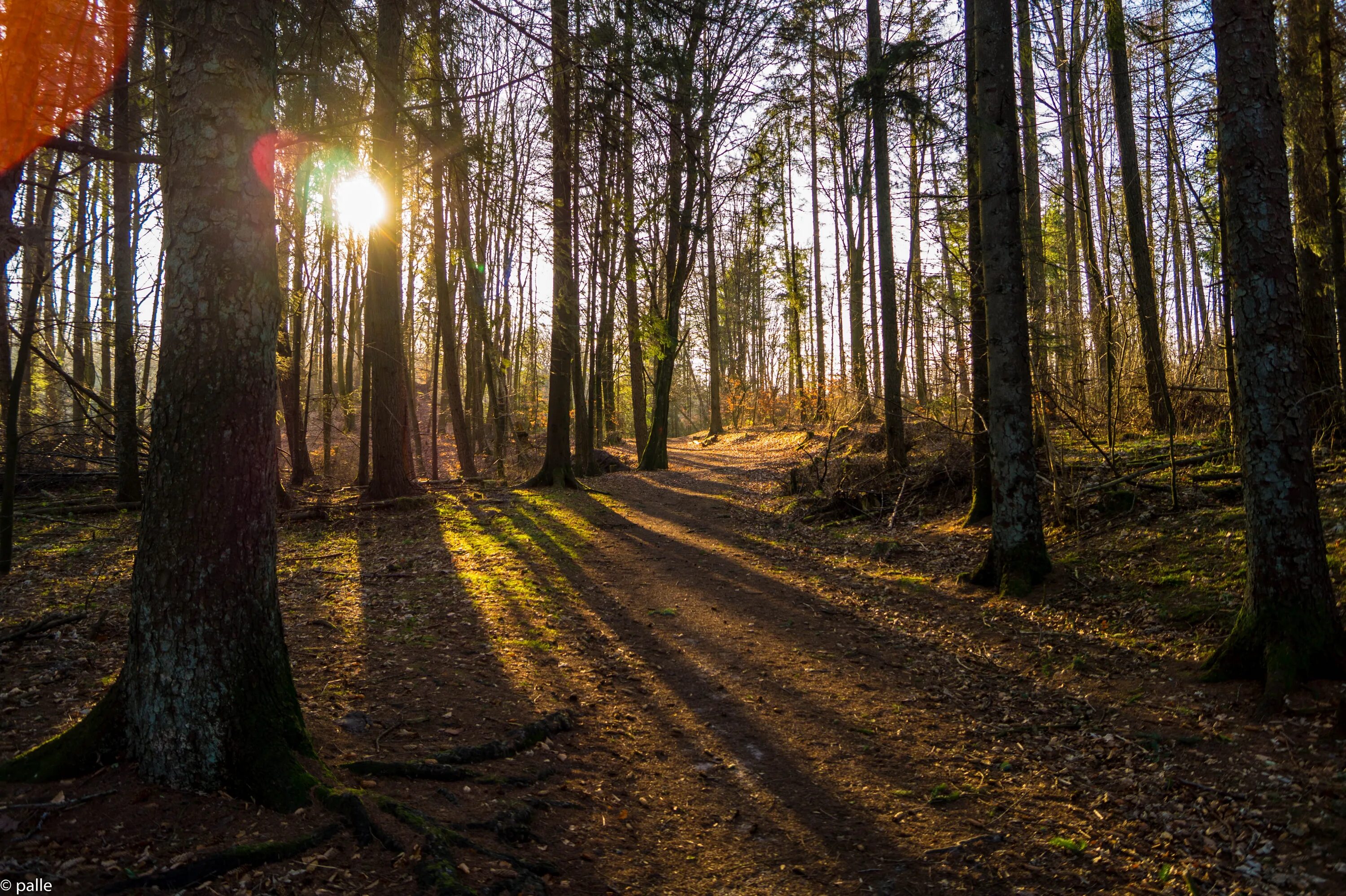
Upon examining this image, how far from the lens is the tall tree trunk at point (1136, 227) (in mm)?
7879

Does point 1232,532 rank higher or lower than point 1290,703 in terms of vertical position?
higher

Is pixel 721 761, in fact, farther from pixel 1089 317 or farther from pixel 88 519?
pixel 88 519

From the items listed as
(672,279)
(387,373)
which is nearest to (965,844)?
(387,373)

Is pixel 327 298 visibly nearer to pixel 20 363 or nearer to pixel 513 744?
pixel 20 363

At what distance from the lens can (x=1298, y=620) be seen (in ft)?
14.8

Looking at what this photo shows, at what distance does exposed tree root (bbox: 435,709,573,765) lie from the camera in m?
3.96

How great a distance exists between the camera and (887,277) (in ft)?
40.7

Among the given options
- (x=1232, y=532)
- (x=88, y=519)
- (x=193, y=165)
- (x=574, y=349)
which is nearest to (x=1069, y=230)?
(x=574, y=349)

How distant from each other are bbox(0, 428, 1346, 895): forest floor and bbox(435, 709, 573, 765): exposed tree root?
3.0 inches

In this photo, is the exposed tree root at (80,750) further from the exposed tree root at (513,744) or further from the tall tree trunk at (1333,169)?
the tall tree trunk at (1333,169)

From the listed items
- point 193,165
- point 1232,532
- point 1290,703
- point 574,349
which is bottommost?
point 1290,703

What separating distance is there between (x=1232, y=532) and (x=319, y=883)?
298 inches

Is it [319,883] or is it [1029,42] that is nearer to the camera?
[319,883]

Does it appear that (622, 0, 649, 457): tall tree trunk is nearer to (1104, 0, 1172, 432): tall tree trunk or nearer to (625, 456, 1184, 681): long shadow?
(625, 456, 1184, 681): long shadow
